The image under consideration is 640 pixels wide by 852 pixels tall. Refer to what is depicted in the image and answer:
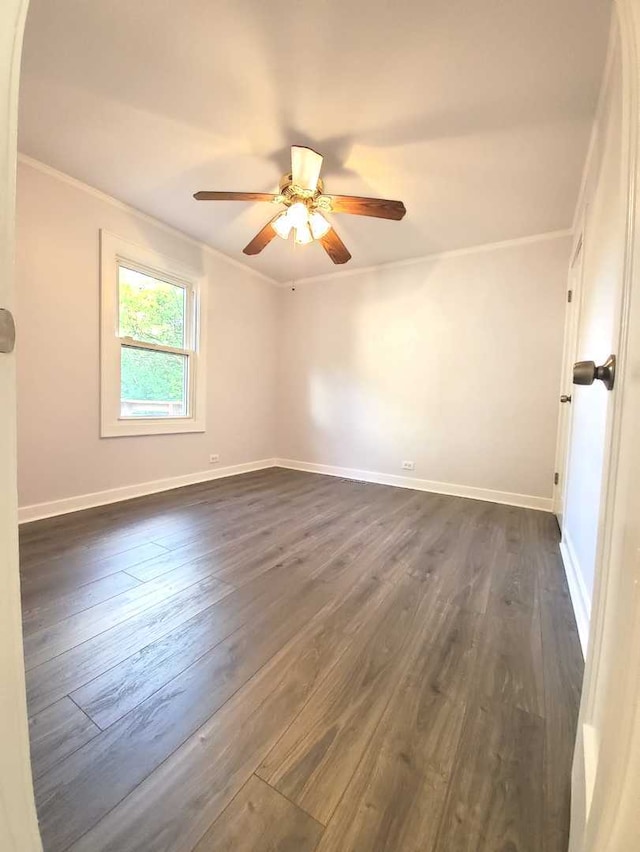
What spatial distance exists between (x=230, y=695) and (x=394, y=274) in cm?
386

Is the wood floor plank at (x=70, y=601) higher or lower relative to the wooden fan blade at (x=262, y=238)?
lower

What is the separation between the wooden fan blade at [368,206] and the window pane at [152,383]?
211 cm

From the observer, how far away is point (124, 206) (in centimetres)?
278

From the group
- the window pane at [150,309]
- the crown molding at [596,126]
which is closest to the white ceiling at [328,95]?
the crown molding at [596,126]

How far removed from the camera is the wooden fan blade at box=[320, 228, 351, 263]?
7.80ft

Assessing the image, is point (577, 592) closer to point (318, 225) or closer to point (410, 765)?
point (410, 765)

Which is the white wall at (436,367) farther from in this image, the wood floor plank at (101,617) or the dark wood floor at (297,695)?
the wood floor plank at (101,617)

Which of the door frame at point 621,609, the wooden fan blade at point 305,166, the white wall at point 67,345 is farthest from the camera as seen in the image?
the white wall at point 67,345

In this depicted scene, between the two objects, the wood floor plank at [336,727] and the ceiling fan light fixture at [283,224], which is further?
the ceiling fan light fixture at [283,224]

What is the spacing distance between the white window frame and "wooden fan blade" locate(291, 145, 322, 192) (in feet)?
5.63

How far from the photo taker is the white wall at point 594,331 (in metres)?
1.26

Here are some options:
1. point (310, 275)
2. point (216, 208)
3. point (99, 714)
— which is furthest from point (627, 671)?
point (310, 275)

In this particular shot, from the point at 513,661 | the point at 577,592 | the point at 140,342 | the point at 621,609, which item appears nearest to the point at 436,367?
the point at 577,592

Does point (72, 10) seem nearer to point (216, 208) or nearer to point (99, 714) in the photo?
point (216, 208)
